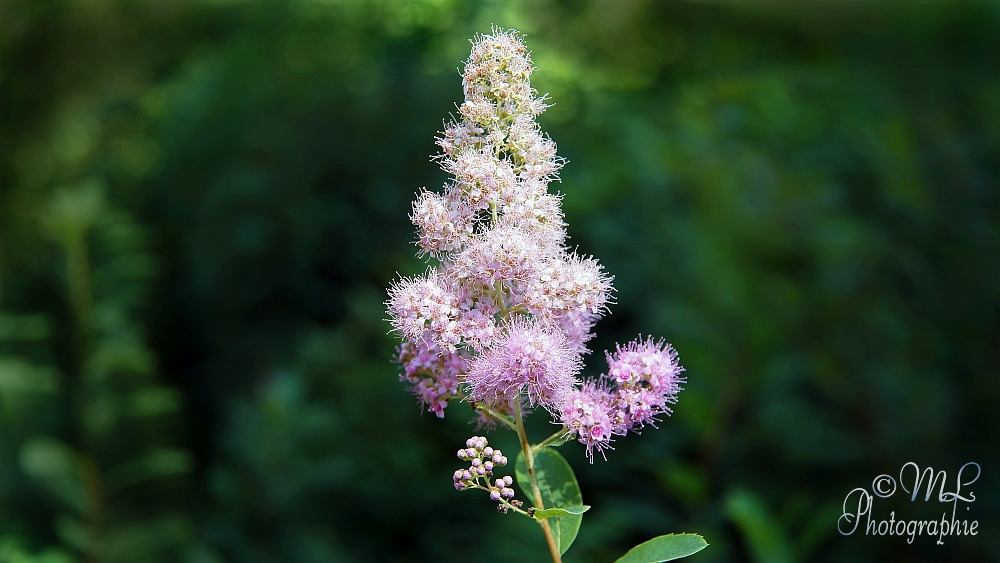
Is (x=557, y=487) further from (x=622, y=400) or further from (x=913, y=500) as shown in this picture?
(x=913, y=500)

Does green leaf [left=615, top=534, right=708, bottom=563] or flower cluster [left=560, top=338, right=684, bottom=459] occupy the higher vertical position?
flower cluster [left=560, top=338, right=684, bottom=459]

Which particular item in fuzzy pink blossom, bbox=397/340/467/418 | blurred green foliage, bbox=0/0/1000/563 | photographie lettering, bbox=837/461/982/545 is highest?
blurred green foliage, bbox=0/0/1000/563

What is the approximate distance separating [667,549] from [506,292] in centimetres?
39

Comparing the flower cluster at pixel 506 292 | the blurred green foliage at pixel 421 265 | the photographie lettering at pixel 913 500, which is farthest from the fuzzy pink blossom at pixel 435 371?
the photographie lettering at pixel 913 500

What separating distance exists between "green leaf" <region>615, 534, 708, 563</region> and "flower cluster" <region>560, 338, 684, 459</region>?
0.44 feet

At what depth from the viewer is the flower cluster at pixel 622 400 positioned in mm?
1044

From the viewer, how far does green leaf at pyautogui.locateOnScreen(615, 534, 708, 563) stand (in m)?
0.94

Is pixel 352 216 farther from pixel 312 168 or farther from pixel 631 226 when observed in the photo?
pixel 631 226

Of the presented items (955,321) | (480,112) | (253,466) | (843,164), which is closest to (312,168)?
(253,466)

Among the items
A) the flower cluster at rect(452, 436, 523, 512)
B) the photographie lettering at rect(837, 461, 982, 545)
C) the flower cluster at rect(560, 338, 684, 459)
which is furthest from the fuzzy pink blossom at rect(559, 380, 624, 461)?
the photographie lettering at rect(837, 461, 982, 545)

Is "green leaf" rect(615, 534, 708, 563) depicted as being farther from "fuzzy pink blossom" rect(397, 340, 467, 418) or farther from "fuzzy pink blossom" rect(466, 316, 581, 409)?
"fuzzy pink blossom" rect(397, 340, 467, 418)

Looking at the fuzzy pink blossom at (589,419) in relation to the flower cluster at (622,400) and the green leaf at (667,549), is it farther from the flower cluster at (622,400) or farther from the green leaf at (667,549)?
the green leaf at (667,549)

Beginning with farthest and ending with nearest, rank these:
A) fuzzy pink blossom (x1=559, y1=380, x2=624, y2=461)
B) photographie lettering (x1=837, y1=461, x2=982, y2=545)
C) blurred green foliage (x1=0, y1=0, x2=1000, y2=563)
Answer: blurred green foliage (x1=0, y1=0, x2=1000, y2=563) < photographie lettering (x1=837, y1=461, x2=982, y2=545) < fuzzy pink blossom (x1=559, y1=380, x2=624, y2=461)

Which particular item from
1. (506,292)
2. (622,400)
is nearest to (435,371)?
(506,292)
